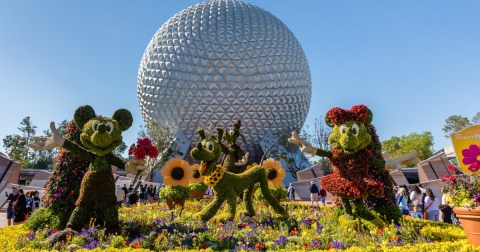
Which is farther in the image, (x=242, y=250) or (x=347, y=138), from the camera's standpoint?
(x=347, y=138)

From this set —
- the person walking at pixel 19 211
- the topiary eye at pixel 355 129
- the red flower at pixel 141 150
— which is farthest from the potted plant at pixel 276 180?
the person walking at pixel 19 211

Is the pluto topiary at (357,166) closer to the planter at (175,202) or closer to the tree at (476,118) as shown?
the planter at (175,202)

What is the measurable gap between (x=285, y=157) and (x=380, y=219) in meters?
21.5

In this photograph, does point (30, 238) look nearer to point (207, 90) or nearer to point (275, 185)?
point (275, 185)

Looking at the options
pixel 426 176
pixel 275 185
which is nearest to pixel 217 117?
pixel 426 176

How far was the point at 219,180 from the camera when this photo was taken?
333 inches

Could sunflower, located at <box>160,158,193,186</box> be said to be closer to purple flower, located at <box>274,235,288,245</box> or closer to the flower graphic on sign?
purple flower, located at <box>274,235,288,245</box>

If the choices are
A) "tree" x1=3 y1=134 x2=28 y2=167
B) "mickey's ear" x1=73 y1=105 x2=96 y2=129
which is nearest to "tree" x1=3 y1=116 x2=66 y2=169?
"tree" x1=3 y1=134 x2=28 y2=167

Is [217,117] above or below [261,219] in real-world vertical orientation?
above

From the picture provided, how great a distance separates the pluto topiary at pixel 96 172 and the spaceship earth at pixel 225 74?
20.8m

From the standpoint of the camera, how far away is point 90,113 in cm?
741

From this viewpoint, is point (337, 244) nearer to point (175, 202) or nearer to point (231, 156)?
point (231, 156)

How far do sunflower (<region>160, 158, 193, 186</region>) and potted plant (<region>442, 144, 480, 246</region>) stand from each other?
7.54 meters

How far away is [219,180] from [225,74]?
64.8 ft
